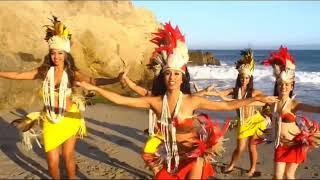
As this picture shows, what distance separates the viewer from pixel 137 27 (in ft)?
69.6

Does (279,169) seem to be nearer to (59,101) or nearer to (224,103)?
(224,103)

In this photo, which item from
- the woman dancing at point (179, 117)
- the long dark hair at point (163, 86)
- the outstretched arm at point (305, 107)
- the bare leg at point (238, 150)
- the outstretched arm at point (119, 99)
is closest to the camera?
the outstretched arm at point (119, 99)

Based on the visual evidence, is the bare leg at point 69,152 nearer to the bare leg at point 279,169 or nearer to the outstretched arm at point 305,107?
the bare leg at point 279,169

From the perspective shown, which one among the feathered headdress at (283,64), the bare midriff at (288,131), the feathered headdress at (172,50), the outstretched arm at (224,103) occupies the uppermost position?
the feathered headdress at (172,50)

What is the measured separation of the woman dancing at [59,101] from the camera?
5.67 meters

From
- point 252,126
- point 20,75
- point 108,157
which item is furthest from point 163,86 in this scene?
point 108,157

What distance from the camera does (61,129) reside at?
18.6ft

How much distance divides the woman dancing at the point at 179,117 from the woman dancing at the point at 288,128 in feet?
2.33

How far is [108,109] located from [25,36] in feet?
14.7

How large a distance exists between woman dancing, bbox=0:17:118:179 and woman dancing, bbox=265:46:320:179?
2.02 metres

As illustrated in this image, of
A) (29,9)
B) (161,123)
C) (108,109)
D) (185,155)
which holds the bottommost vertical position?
(108,109)


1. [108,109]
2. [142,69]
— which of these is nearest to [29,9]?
[142,69]

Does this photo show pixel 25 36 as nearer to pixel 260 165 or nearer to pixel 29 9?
pixel 29 9

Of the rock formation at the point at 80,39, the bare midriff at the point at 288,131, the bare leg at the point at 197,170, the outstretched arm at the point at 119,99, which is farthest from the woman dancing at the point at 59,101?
the rock formation at the point at 80,39
